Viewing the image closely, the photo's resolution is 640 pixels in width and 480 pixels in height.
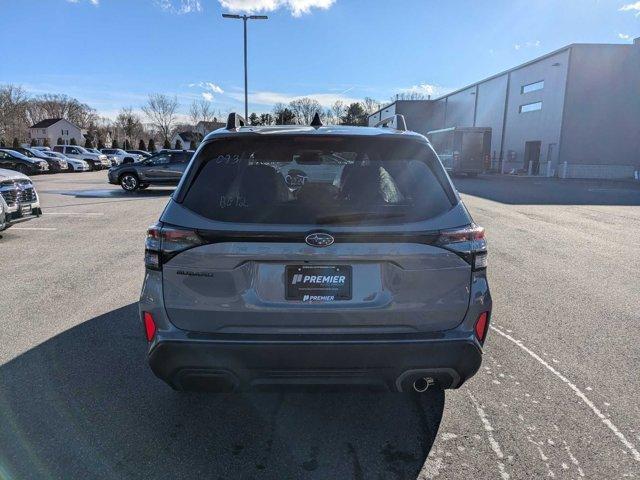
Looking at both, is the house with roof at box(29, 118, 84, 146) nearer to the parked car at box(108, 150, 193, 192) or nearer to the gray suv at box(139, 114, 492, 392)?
the parked car at box(108, 150, 193, 192)

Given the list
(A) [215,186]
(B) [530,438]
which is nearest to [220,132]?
(A) [215,186]

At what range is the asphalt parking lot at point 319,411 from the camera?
2.62 m

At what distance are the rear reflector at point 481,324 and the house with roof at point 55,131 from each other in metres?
108

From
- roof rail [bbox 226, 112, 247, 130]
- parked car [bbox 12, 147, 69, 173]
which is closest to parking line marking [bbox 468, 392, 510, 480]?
roof rail [bbox 226, 112, 247, 130]

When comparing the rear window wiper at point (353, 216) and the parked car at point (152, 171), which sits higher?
the rear window wiper at point (353, 216)

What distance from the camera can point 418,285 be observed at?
8.18ft

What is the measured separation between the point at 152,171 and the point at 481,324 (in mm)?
19298

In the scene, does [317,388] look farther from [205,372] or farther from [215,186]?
[215,186]

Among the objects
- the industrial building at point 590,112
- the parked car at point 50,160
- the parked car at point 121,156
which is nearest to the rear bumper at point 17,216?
the parked car at point 50,160

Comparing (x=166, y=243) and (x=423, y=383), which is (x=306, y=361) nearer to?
(x=423, y=383)

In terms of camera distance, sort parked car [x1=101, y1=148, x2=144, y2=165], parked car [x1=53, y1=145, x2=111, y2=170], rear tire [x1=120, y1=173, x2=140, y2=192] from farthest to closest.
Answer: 1. parked car [x1=101, y1=148, x2=144, y2=165]
2. parked car [x1=53, y1=145, x2=111, y2=170]
3. rear tire [x1=120, y1=173, x2=140, y2=192]

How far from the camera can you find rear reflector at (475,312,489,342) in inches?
103

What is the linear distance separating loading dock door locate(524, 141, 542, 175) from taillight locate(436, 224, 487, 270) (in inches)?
1435

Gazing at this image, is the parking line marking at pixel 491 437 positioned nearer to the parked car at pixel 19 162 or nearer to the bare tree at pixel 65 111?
the parked car at pixel 19 162
